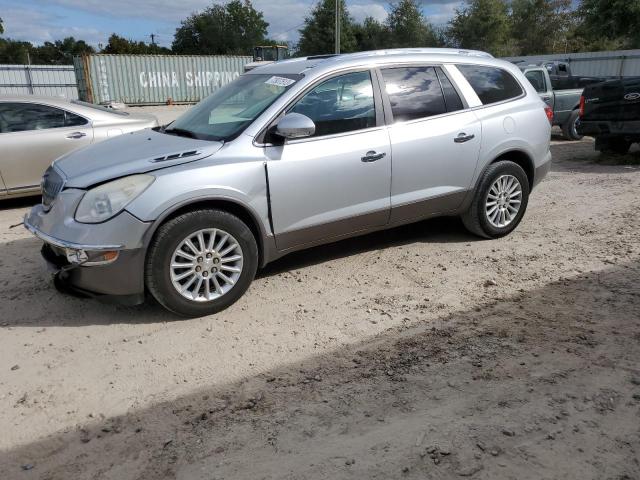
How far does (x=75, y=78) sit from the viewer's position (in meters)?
31.3

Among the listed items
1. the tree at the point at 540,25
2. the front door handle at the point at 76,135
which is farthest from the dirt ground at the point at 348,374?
the tree at the point at 540,25

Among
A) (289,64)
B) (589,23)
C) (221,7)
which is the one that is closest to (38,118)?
(289,64)

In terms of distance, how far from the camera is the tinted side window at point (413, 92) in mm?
4867

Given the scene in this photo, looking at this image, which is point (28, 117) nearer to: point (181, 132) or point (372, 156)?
point (181, 132)

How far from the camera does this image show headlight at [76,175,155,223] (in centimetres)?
380

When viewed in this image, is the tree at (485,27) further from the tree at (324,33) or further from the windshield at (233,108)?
the windshield at (233,108)

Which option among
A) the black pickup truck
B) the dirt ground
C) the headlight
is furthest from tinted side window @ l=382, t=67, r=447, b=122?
the black pickup truck

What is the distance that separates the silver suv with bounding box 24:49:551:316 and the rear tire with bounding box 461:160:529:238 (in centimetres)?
1

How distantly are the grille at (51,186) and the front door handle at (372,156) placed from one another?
7.71ft

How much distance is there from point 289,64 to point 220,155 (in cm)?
150

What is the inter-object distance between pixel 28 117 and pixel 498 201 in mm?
5854

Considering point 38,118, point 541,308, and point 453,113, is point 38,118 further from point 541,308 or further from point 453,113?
point 541,308

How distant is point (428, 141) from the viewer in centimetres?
495

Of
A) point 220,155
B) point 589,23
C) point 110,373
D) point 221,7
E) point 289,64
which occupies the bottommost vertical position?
point 110,373
